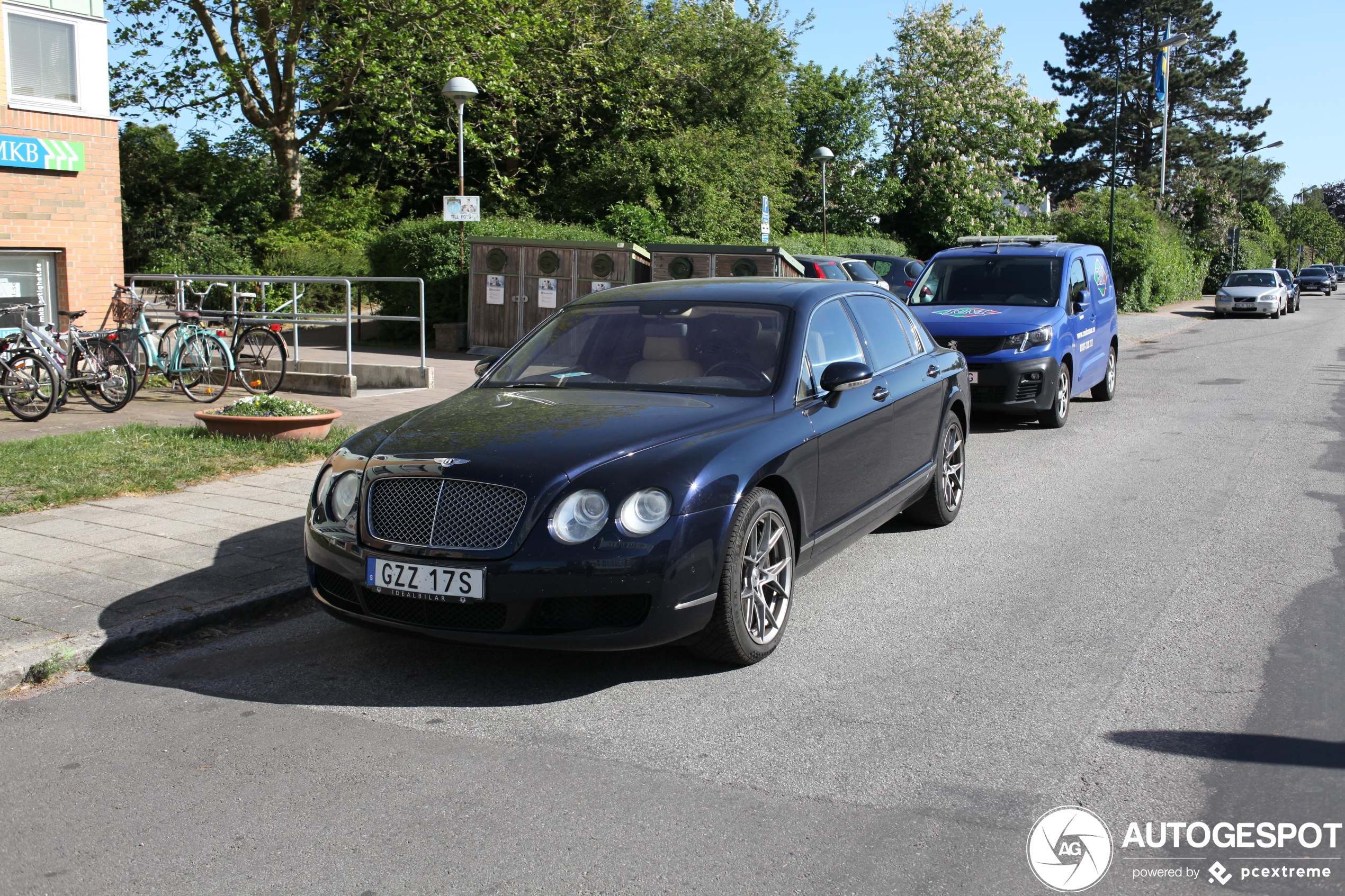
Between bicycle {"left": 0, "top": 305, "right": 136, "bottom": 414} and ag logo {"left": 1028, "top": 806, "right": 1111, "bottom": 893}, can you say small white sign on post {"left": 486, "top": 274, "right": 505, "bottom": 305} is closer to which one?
bicycle {"left": 0, "top": 305, "right": 136, "bottom": 414}

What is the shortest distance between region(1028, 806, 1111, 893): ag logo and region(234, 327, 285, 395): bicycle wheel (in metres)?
11.3

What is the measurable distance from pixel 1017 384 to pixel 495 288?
34.5 ft

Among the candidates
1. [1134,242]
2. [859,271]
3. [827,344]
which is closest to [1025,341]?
[827,344]

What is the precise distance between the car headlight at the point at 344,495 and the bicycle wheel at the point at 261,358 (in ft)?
29.0

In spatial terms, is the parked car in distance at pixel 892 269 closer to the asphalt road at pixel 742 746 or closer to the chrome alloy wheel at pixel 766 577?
the asphalt road at pixel 742 746

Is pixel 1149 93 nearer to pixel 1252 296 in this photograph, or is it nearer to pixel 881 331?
pixel 1252 296

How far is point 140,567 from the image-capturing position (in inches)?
237

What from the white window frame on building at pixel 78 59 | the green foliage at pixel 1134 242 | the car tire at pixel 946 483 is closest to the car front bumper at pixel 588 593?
the car tire at pixel 946 483

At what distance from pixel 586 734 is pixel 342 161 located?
89.9 ft

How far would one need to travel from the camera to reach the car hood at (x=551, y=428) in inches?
173

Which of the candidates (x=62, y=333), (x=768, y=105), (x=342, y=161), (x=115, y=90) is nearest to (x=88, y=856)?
(x=62, y=333)

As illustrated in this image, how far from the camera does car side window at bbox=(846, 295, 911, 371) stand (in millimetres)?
6328

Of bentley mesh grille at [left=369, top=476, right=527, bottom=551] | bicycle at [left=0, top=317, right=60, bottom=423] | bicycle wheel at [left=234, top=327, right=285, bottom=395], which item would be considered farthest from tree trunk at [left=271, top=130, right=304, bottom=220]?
bentley mesh grille at [left=369, top=476, right=527, bottom=551]

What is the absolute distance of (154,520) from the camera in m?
7.04
